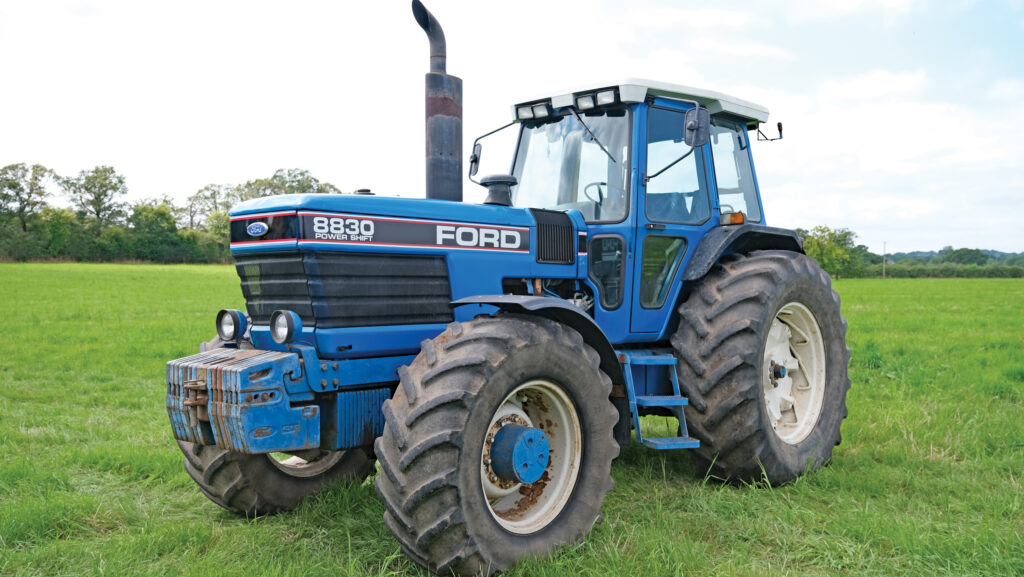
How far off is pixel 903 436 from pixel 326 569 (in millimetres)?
4511

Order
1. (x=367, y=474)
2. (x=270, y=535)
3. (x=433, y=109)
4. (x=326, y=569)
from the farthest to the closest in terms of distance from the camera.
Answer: (x=367, y=474) < (x=433, y=109) < (x=270, y=535) < (x=326, y=569)

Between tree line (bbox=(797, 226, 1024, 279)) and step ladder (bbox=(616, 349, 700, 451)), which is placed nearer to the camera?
step ladder (bbox=(616, 349, 700, 451))

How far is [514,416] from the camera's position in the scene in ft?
12.2

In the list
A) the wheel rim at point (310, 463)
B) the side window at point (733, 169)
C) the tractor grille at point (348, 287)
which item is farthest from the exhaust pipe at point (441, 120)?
the side window at point (733, 169)

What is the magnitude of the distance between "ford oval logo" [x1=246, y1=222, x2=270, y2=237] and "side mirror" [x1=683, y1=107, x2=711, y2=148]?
244cm

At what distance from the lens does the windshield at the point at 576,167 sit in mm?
4859

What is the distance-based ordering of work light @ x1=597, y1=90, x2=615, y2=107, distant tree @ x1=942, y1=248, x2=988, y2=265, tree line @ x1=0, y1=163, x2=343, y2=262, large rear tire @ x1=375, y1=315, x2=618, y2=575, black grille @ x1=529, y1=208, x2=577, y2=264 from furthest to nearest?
distant tree @ x1=942, y1=248, x2=988, y2=265, tree line @ x1=0, y1=163, x2=343, y2=262, work light @ x1=597, y1=90, x2=615, y2=107, black grille @ x1=529, y1=208, x2=577, y2=264, large rear tire @ x1=375, y1=315, x2=618, y2=575

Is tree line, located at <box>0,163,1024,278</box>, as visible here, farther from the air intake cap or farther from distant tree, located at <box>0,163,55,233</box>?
the air intake cap

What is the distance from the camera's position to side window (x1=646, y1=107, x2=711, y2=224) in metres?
4.95

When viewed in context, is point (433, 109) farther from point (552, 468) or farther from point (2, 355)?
point (2, 355)

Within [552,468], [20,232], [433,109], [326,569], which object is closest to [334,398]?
[326,569]

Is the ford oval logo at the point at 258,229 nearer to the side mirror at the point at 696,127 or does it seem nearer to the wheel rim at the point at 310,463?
the wheel rim at the point at 310,463

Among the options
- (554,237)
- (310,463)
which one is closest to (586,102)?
(554,237)

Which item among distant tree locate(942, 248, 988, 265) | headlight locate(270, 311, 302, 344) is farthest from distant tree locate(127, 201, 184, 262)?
distant tree locate(942, 248, 988, 265)
